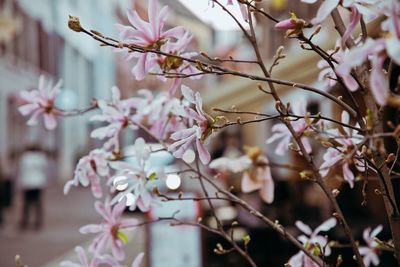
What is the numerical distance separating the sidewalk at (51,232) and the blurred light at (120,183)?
462cm

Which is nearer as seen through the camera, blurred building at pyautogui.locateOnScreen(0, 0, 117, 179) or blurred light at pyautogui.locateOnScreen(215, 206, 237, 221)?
blurred light at pyautogui.locateOnScreen(215, 206, 237, 221)

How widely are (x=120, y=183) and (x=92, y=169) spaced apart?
0.64ft

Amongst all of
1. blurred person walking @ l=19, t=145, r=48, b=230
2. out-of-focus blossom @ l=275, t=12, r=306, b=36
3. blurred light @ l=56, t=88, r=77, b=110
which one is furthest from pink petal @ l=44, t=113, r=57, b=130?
blurred light @ l=56, t=88, r=77, b=110

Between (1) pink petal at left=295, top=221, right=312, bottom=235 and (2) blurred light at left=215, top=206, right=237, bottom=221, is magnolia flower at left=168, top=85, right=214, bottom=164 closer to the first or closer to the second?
(1) pink petal at left=295, top=221, right=312, bottom=235

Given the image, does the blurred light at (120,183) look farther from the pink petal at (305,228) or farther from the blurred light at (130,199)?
the pink petal at (305,228)

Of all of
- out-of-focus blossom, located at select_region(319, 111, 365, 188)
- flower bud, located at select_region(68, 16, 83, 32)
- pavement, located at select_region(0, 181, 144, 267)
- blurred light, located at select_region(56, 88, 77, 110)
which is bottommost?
pavement, located at select_region(0, 181, 144, 267)

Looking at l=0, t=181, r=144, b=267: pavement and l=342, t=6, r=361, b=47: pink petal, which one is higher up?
l=342, t=6, r=361, b=47: pink petal

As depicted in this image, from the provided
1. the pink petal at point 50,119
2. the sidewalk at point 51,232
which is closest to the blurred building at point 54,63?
the sidewalk at point 51,232

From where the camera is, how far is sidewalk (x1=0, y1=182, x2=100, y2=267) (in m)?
5.93

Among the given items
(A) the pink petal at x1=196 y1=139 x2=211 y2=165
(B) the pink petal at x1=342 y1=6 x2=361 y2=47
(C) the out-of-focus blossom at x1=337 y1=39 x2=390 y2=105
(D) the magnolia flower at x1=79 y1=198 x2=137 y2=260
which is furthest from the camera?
(D) the magnolia flower at x1=79 y1=198 x2=137 y2=260

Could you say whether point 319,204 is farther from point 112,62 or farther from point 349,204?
point 112,62

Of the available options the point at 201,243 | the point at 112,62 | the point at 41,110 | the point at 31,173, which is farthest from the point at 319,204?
the point at 112,62

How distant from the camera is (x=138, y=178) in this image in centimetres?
93

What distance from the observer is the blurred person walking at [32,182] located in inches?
283
